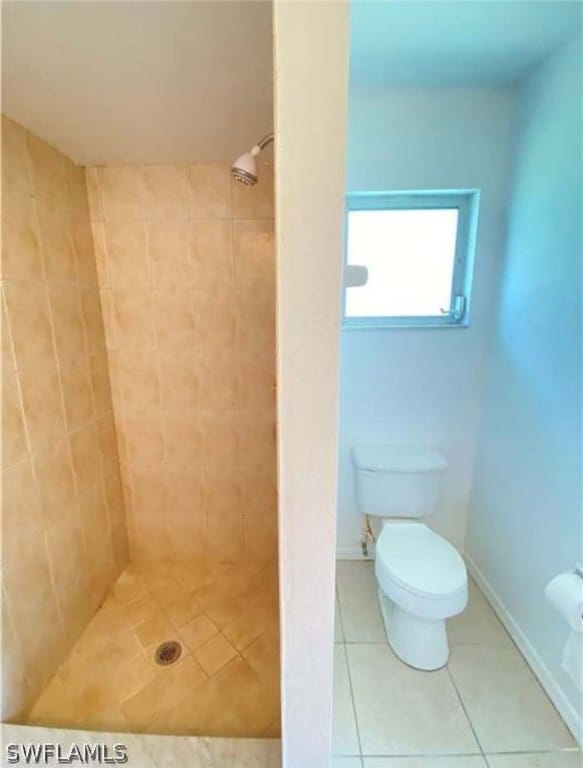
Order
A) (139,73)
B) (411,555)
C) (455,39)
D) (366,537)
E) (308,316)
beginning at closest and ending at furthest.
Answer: (308,316)
(139,73)
(455,39)
(411,555)
(366,537)

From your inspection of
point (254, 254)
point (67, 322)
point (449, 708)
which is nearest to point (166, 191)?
point (254, 254)

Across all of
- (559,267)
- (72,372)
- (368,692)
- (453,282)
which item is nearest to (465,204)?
(453,282)

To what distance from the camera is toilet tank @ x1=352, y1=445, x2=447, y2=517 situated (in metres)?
1.76

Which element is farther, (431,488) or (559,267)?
(431,488)

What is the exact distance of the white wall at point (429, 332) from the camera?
1.63 metres

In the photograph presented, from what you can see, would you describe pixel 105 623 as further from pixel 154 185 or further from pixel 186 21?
pixel 186 21

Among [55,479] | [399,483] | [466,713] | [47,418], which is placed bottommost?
[466,713]

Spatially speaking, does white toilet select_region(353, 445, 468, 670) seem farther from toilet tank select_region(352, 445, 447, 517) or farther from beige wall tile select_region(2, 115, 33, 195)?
beige wall tile select_region(2, 115, 33, 195)

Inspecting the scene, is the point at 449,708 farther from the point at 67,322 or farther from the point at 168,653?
the point at 67,322

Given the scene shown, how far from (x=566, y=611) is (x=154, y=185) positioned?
7.44 ft

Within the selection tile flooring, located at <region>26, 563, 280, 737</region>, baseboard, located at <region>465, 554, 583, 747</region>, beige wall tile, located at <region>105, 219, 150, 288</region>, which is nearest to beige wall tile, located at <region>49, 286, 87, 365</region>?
beige wall tile, located at <region>105, 219, 150, 288</region>

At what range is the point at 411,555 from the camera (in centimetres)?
155

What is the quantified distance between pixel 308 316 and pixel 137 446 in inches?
61.2

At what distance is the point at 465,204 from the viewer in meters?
1.77
